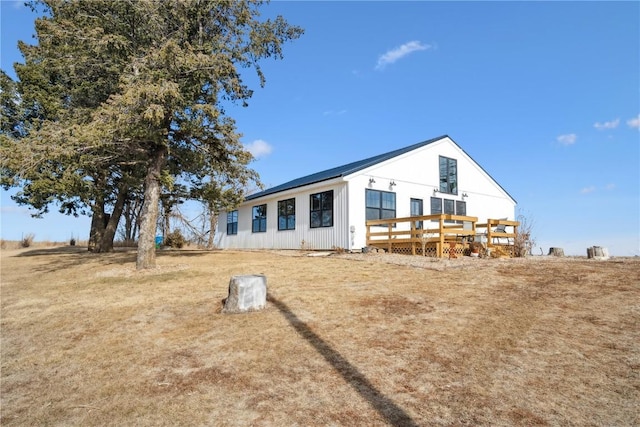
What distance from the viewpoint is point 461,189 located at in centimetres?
2083

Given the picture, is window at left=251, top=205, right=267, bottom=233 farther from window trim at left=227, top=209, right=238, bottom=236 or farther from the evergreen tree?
the evergreen tree

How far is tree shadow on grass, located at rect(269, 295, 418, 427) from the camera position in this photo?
354cm

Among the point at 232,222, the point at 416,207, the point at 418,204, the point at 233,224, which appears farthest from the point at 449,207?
the point at 232,222

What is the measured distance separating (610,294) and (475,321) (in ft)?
10.9

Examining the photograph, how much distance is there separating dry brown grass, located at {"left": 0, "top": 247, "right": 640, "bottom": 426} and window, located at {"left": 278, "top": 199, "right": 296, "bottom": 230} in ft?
33.4

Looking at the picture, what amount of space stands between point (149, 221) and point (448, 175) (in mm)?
14861

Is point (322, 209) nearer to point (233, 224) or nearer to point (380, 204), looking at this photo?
point (380, 204)

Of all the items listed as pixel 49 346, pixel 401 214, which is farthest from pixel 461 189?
pixel 49 346

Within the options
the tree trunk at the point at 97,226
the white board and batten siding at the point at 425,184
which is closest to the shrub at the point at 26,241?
the tree trunk at the point at 97,226

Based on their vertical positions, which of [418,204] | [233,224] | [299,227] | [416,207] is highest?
[418,204]

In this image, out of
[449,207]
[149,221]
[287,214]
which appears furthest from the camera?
[449,207]

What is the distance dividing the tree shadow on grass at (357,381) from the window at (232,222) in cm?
1947

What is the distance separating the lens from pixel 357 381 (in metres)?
4.27

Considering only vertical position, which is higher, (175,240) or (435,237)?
(435,237)
